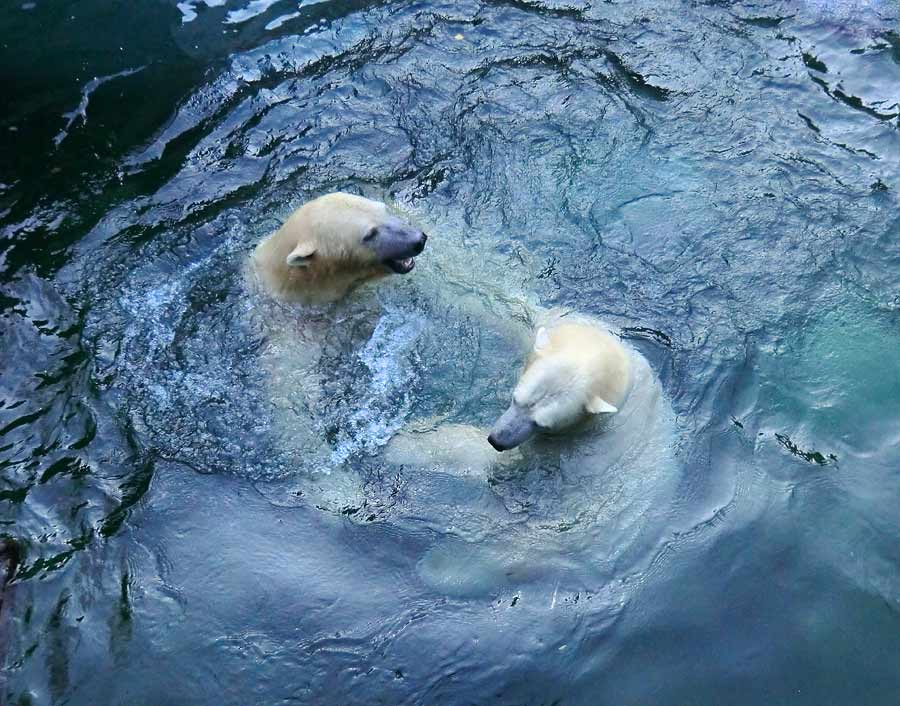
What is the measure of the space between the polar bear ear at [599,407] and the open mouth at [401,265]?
163 centimetres

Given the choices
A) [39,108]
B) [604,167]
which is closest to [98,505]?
[39,108]

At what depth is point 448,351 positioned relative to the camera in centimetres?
601

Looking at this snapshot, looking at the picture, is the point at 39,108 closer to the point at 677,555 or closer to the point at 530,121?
the point at 530,121

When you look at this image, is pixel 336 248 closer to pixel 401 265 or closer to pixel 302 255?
pixel 302 255

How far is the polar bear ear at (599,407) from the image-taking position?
497cm

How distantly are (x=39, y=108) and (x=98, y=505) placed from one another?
13.5 ft

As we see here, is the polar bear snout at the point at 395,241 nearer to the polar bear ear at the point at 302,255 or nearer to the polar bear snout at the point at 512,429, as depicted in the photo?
the polar bear ear at the point at 302,255

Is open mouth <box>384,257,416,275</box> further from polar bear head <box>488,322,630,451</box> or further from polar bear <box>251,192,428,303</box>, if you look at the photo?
polar bear head <box>488,322,630,451</box>

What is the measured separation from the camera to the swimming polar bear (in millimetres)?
4953

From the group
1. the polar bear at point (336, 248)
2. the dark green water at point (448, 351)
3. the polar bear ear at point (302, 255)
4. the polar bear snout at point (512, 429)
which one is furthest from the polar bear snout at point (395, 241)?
the polar bear snout at point (512, 429)

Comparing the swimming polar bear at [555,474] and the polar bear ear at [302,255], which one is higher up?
the polar bear ear at [302,255]

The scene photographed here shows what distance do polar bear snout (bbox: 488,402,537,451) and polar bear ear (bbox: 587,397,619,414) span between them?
1.18 feet

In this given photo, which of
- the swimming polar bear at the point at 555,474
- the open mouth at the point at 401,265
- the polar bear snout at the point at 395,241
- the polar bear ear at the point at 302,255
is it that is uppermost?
the polar bear ear at the point at 302,255

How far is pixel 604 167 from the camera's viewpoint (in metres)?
6.98
